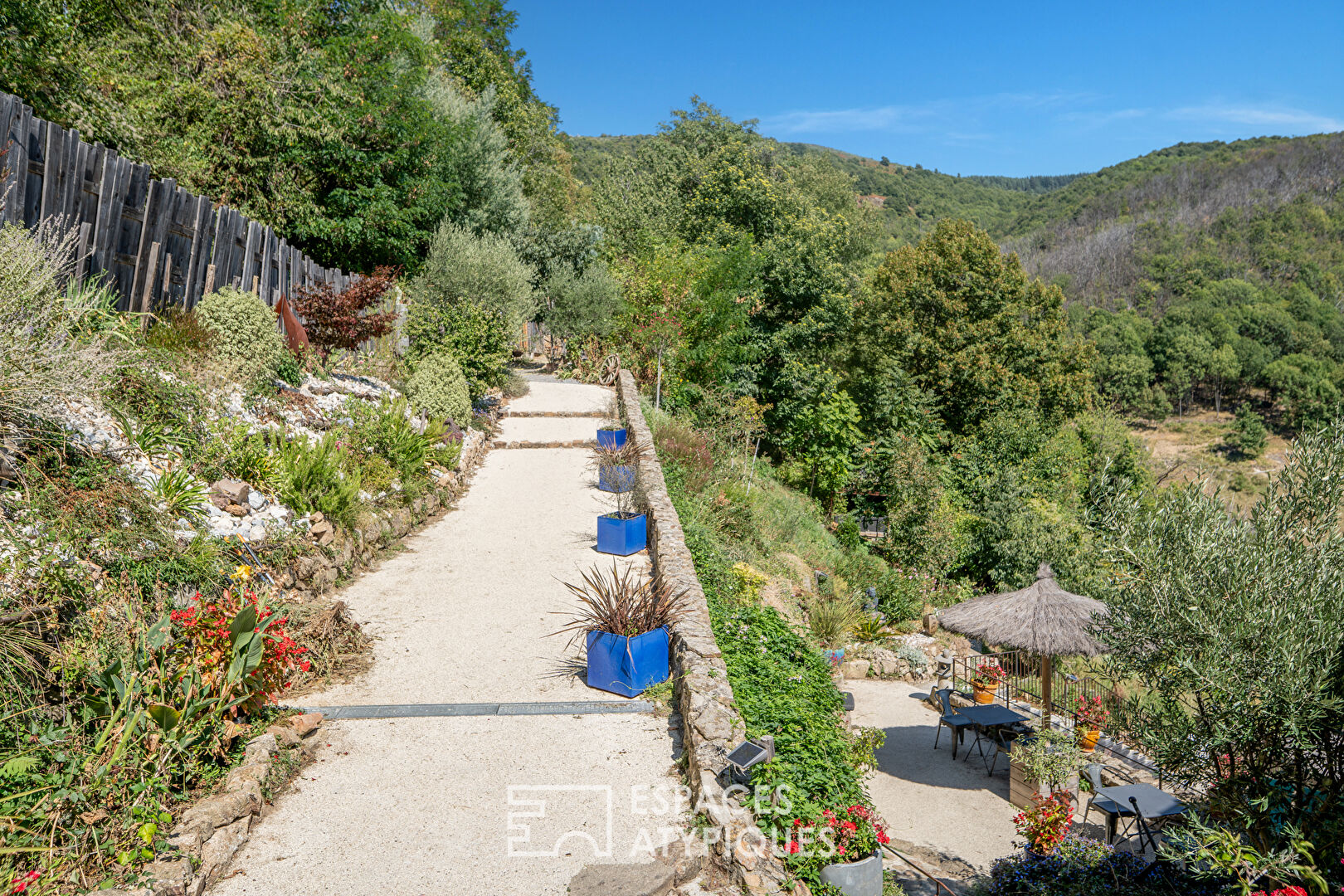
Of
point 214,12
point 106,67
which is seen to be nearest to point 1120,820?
point 106,67

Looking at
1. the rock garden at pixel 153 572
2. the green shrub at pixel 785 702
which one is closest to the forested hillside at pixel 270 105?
the rock garden at pixel 153 572

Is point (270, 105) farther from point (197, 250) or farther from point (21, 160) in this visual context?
point (21, 160)

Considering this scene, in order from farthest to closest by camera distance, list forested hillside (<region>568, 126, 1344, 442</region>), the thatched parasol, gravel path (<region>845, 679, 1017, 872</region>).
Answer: forested hillside (<region>568, 126, 1344, 442</region>) → the thatched parasol → gravel path (<region>845, 679, 1017, 872</region>)

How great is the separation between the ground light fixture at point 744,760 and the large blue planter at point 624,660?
158 cm

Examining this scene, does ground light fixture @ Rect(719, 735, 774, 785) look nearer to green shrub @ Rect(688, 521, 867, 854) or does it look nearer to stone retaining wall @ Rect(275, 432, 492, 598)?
green shrub @ Rect(688, 521, 867, 854)

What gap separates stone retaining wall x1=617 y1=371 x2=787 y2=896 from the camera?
4.16m

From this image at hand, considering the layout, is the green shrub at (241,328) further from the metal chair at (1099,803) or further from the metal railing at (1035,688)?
the metal railing at (1035,688)

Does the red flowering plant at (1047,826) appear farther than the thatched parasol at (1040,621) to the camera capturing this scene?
No

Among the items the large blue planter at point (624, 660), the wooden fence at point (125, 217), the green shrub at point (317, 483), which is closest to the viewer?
the large blue planter at point (624, 660)

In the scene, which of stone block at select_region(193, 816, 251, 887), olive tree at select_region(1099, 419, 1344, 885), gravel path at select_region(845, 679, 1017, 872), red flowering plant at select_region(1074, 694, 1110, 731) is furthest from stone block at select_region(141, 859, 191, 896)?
red flowering plant at select_region(1074, 694, 1110, 731)

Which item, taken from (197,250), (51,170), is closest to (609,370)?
(197,250)

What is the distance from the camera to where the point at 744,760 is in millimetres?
4605

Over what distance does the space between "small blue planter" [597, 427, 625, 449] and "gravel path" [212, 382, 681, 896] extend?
4744 mm

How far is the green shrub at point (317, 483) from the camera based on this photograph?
7980 millimetres
